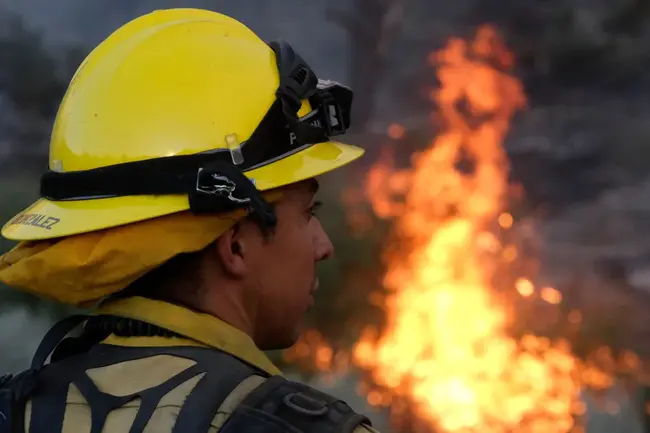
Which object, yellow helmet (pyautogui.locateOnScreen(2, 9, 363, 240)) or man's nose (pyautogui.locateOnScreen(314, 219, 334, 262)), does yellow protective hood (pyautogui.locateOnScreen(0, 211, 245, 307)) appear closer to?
yellow helmet (pyautogui.locateOnScreen(2, 9, 363, 240))

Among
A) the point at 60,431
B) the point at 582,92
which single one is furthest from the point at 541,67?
the point at 60,431

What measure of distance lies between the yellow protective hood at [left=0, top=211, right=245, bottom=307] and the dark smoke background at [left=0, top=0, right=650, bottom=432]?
8.82 ft

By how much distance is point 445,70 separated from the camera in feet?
13.2

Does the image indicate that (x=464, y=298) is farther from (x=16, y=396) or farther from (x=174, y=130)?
(x=16, y=396)

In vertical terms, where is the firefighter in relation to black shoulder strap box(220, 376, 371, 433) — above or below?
above

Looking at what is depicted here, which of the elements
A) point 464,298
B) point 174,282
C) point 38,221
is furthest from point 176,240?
point 464,298

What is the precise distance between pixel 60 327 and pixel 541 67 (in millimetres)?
3238

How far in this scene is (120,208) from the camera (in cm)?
132

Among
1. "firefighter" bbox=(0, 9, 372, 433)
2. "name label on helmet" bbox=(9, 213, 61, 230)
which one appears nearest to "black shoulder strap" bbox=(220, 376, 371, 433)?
"firefighter" bbox=(0, 9, 372, 433)

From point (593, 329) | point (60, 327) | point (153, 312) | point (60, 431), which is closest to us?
point (60, 431)

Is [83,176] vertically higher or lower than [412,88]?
lower

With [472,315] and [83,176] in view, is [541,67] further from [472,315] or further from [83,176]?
[83,176]

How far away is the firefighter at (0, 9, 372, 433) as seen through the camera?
→ 1.15m

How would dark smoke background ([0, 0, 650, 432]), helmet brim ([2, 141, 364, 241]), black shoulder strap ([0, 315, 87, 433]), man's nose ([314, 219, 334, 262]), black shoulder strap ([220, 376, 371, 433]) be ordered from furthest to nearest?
dark smoke background ([0, 0, 650, 432]), man's nose ([314, 219, 334, 262]), helmet brim ([2, 141, 364, 241]), black shoulder strap ([0, 315, 87, 433]), black shoulder strap ([220, 376, 371, 433])
